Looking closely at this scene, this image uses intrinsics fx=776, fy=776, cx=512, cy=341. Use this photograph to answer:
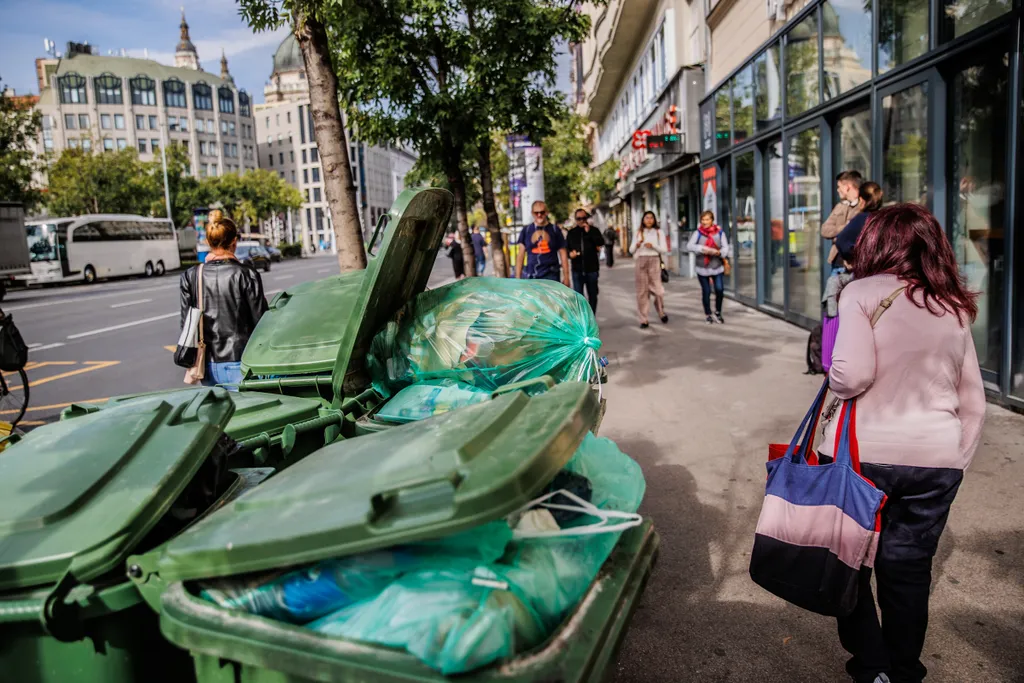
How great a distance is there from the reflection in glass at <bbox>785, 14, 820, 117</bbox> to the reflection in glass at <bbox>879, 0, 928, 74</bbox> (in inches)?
79.8

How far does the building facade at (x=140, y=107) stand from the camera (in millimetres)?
94750

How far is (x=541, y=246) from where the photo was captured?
34.3 ft

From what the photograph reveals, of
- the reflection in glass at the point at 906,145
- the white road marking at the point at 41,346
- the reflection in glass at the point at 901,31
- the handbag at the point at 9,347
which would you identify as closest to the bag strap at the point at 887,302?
the reflection in glass at the point at 906,145

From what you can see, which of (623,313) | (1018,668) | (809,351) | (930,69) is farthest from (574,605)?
(623,313)

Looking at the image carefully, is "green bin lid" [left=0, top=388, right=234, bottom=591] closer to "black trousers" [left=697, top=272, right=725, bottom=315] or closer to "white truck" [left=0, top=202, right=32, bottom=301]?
"black trousers" [left=697, top=272, right=725, bottom=315]

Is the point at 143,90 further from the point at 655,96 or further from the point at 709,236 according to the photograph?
the point at 709,236

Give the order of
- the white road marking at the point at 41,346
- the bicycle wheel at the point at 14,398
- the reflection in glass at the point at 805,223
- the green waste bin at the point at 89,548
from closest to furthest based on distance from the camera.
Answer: the green waste bin at the point at 89,548 → the bicycle wheel at the point at 14,398 → the reflection in glass at the point at 805,223 → the white road marking at the point at 41,346

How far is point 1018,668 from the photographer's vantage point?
9.18 ft

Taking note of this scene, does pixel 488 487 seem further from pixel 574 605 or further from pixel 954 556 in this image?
pixel 954 556

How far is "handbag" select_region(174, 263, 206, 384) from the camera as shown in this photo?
4.63 m

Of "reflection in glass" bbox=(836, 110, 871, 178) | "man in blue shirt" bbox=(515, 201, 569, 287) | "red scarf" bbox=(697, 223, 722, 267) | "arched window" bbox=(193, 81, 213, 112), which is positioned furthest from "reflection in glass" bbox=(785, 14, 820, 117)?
"arched window" bbox=(193, 81, 213, 112)

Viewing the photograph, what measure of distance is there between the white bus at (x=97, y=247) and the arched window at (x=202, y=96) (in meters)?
67.2

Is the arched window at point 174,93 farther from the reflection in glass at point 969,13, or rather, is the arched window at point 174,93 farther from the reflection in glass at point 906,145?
the reflection in glass at point 969,13

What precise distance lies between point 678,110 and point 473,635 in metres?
19.2
